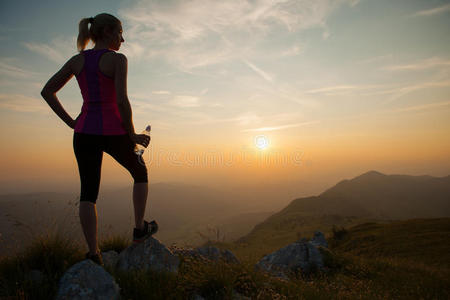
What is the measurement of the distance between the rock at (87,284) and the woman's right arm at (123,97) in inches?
64.7

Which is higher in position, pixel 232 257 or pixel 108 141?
pixel 108 141

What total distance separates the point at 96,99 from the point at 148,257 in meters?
2.57

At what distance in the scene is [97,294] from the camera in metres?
2.70

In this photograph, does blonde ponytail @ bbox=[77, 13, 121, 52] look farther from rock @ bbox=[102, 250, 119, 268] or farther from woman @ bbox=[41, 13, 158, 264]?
rock @ bbox=[102, 250, 119, 268]

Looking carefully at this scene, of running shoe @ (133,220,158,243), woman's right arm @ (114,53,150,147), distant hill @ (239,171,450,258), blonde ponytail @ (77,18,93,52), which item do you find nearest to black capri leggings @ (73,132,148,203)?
woman's right arm @ (114,53,150,147)

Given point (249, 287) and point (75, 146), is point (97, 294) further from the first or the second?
point (249, 287)

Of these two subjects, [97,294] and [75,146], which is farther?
[75,146]

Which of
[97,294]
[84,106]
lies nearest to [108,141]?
[84,106]

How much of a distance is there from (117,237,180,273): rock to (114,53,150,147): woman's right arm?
195 cm

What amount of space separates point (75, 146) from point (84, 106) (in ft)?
1.72

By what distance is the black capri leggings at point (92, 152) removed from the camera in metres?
2.98

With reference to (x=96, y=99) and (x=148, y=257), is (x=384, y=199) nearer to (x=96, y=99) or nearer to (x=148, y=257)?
(x=148, y=257)

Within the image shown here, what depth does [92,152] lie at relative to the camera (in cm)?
300

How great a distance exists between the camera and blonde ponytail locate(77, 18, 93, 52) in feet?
10.2
